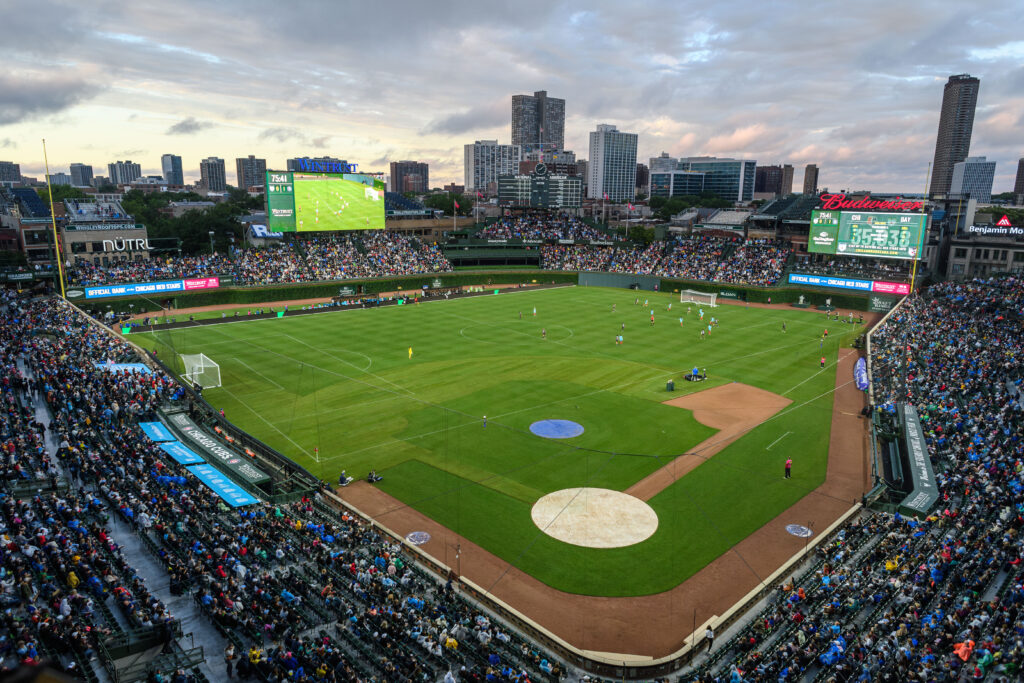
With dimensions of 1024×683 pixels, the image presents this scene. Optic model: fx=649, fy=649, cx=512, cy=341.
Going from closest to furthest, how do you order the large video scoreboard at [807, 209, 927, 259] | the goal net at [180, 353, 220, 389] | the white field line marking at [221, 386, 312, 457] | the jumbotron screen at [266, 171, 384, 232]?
the white field line marking at [221, 386, 312, 457] → the goal net at [180, 353, 220, 389] → the large video scoreboard at [807, 209, 927, 259] → the jumbotron screen at [266, 171, 384, 232]

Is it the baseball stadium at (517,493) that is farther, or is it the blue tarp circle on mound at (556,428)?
the blue tarp circle on mound at (556,428)

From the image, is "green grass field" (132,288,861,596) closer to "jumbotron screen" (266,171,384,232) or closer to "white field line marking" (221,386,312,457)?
"white field line marking" (221,386,312,457)

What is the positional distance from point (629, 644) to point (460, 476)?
14.2 m

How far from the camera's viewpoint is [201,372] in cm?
4859

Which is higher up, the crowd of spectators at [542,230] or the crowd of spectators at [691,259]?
the crowd of spectators at [542,230]

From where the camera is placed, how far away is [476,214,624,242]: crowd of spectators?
123062mm

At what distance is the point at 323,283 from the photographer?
301 ft

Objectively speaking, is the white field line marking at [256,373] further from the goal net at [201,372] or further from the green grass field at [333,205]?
the green grass field at [333,205]

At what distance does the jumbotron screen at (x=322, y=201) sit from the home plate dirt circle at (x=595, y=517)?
74.3m

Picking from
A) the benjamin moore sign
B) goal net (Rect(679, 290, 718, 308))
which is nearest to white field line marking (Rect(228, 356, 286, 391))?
the benjamin moore sign

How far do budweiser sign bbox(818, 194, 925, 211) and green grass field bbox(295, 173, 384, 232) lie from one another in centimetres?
6518

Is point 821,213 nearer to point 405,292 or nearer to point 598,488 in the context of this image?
point 405,292

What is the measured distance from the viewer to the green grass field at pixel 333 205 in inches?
3691

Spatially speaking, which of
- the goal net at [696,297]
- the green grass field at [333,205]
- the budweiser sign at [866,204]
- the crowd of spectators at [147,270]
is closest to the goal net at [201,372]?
the crowd of spectators at [147,270]
